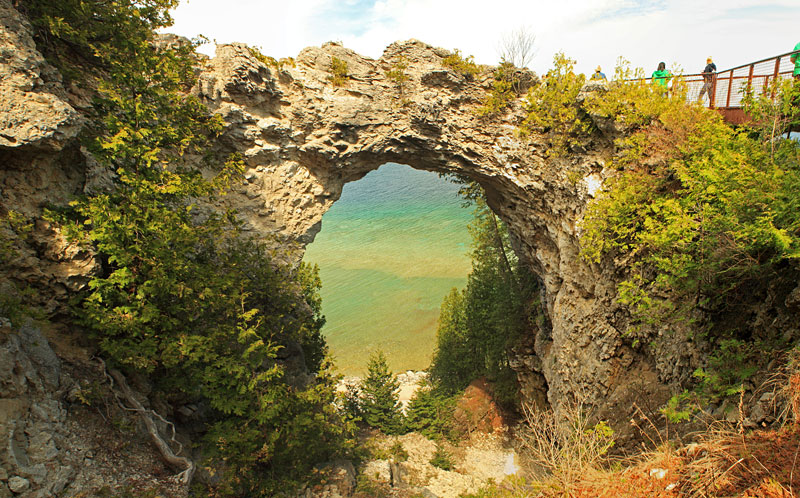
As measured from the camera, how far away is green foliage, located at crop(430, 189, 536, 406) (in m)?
17.1

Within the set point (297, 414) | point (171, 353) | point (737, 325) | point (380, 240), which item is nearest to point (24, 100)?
point (171, 353)

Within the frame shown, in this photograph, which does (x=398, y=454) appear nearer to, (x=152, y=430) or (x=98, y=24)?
(x=152, y=430)

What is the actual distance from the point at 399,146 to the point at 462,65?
327 centimetres

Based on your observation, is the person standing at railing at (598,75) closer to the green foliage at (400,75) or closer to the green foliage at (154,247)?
the green foliage at (400,75)

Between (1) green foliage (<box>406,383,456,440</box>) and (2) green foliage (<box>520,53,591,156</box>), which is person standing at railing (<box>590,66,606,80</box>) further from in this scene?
(1) green foliage (<box>406,383,456,440</box>)

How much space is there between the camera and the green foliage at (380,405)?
17.8 metres

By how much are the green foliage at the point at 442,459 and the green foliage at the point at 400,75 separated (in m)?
14.1

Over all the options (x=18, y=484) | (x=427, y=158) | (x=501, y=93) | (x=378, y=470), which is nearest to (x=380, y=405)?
(x=378, y=470)

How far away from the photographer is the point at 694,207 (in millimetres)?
6281

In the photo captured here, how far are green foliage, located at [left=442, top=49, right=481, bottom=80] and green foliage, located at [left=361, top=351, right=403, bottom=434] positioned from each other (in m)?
12.9

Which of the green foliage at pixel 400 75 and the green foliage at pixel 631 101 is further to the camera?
the green foliage at pixel 400 75

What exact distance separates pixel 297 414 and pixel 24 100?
362 inches

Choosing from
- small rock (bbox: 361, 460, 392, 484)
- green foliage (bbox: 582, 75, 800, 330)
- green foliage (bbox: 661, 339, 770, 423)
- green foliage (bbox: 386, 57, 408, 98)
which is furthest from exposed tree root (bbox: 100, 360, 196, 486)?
green foliage (bbox: 386, 57, 408, 98)

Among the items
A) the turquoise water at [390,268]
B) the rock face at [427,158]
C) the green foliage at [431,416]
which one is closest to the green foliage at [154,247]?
the rock face at [427,158]
